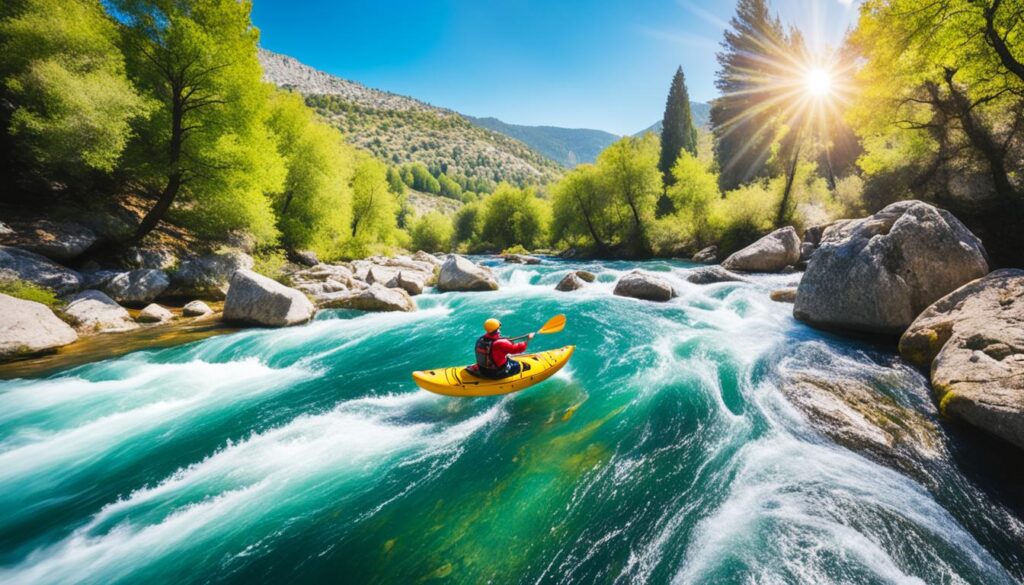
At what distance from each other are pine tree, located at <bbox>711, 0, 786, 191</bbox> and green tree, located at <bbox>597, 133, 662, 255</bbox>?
47.6 ft

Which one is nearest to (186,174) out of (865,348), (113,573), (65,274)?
(65,274)

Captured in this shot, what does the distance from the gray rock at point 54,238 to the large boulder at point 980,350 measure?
22318mm

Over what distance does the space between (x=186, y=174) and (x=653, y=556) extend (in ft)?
63.3

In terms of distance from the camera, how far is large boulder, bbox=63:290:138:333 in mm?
10102

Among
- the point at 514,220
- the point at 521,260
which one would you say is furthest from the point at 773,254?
the point at 514,220

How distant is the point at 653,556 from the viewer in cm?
350

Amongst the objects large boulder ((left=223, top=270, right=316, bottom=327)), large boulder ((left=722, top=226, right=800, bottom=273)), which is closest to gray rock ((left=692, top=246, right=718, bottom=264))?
large boulder ((left=722, top=226, right=800, bottom=273))

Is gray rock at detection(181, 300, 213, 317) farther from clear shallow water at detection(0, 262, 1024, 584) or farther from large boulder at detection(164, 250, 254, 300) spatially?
clear shallow water at detection(0, 262, 1024, 584)

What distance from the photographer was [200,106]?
1334 cm

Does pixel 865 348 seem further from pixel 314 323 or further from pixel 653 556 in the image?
pixel 314 323

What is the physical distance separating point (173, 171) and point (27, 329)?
7.18 meters

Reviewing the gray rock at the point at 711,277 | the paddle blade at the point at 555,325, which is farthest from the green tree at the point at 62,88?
the gray rock at the point at 711,277

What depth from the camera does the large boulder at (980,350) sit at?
4.36m

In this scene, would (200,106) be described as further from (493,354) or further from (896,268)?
(896,268)
